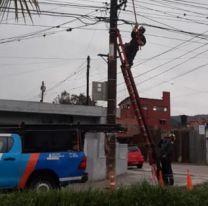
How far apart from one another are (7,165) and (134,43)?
517 centimetres

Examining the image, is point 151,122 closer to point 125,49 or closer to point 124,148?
point 124,148

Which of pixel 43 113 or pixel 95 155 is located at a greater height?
pixel 43 113

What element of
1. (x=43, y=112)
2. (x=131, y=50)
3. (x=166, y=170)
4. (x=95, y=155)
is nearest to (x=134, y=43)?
(x=131, y=50)

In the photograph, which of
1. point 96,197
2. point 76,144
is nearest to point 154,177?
point 76,144

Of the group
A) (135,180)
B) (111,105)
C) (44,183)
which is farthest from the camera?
(135,180)

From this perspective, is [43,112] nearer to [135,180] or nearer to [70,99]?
[135,180]

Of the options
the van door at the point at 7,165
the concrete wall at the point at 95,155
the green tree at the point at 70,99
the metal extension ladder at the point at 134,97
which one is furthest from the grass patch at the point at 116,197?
the green tree at the point at 70,99

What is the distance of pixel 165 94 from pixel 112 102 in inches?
2954

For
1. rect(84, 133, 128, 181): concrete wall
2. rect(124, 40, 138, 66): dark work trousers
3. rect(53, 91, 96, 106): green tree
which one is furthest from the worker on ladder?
rect(53, 91, 96, 106): green tree

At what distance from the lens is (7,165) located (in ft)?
42.4

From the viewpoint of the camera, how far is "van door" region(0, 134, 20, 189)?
12.8 meters

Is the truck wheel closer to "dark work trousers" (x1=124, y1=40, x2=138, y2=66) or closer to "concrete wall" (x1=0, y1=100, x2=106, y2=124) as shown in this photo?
"dark work trousers" (x1=124, y1=40, x2=138, y2=66)

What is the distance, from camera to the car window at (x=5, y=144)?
13.2 metres

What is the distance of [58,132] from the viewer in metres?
14.1
